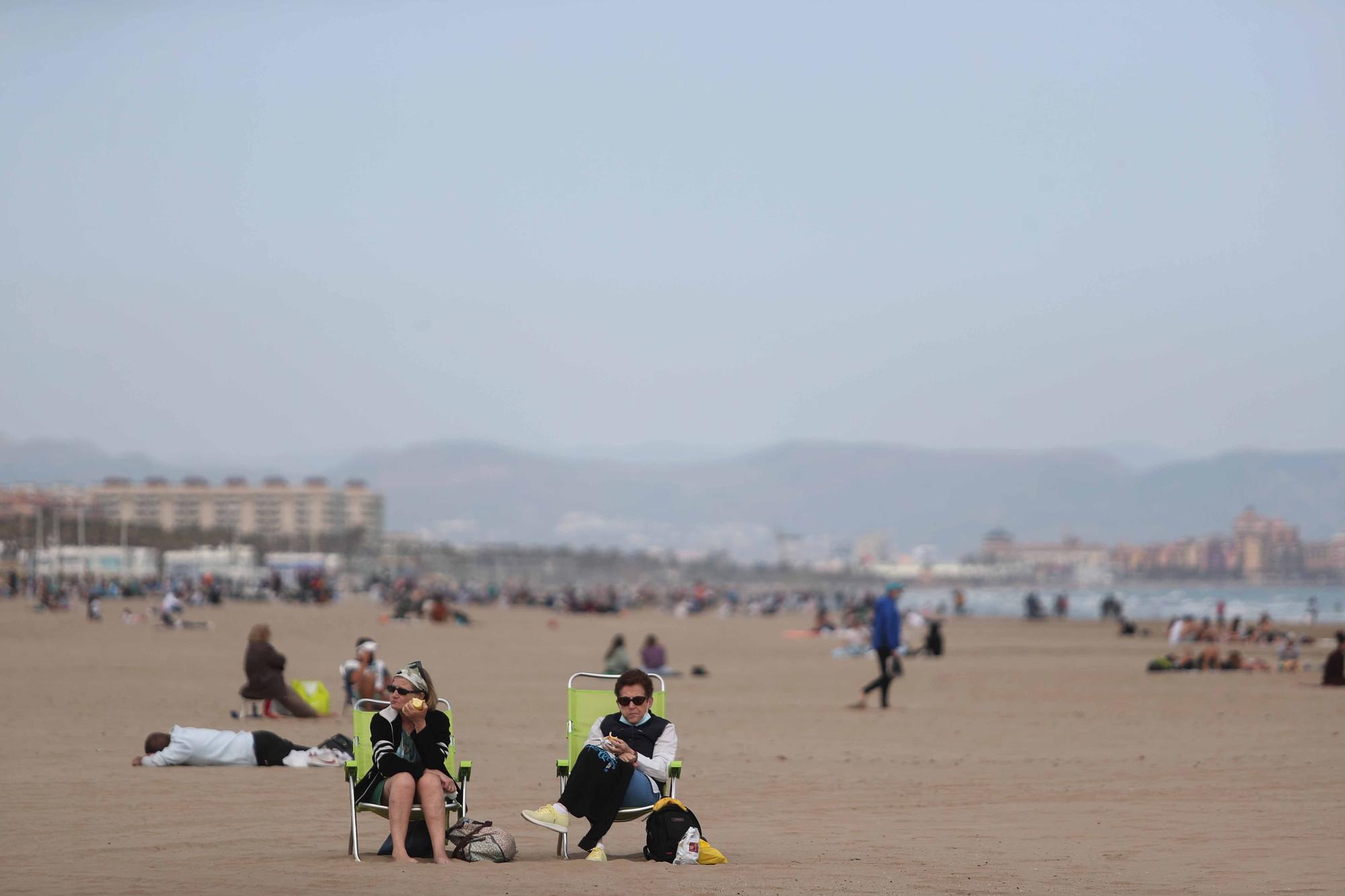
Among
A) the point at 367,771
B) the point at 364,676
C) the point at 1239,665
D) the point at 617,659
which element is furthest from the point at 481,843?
the point at 1239,665

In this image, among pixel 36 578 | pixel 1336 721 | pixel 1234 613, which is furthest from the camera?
pixel 1234 613

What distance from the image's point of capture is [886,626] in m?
15.9

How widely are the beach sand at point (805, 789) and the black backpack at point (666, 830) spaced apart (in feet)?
0.37

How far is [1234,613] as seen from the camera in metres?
92.1

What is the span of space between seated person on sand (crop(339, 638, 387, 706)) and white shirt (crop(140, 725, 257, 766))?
3.97 m

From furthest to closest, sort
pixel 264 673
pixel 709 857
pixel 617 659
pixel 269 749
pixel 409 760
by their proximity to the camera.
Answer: pixel 617 659 < pixel 264 673 < pixel 269 749 < pixel 409 760 < pixel 709 857

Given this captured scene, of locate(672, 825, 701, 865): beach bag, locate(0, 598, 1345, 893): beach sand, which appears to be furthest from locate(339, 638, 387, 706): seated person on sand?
locate(672, 825, 701, 865): beach bag

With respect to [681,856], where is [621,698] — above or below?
above

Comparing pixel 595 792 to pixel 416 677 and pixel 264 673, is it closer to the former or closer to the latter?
pixel 416 677

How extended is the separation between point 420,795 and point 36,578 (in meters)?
56.2

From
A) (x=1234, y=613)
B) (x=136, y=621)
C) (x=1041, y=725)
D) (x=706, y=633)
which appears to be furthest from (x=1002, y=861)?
(x=1234, y=613)

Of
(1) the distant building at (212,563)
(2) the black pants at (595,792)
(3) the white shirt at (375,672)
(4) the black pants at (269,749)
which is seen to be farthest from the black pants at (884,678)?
(1) the distant building at (212,563)

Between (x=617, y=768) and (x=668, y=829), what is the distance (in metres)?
0.40

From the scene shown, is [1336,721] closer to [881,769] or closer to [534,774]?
[881,769]
